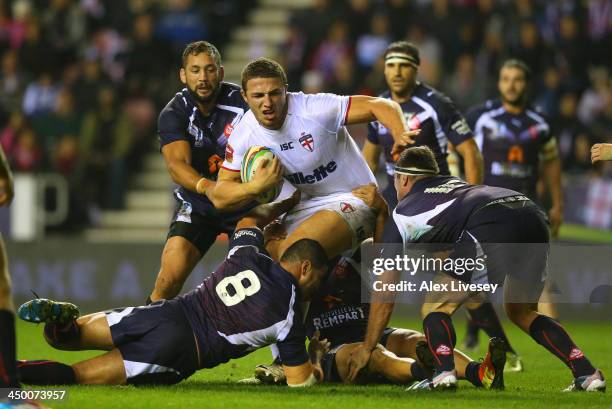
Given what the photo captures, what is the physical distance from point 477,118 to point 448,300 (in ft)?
13.4

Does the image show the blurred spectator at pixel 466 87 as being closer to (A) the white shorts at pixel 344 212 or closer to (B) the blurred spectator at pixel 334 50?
(B) the blurred spectator at pixel 334 50

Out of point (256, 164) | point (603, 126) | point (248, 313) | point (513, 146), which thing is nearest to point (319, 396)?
point (248, 313)

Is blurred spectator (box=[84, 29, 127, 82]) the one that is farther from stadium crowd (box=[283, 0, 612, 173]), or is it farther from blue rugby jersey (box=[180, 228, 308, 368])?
blue rugby jersey (box=[180, 228, 308, 368])

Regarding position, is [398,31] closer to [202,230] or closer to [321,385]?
[202,230]

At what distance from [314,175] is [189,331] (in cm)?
155

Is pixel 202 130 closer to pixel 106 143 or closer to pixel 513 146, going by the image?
pixel 513 146

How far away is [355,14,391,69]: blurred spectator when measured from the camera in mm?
16969

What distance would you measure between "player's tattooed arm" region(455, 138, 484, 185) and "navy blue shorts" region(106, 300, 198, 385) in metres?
3.37

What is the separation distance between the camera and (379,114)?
8.09 metres

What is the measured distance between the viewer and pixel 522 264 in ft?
24.6

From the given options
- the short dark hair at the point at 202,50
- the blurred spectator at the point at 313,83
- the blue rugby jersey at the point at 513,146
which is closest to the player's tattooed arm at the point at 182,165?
the short dark hair at the point at 202,50

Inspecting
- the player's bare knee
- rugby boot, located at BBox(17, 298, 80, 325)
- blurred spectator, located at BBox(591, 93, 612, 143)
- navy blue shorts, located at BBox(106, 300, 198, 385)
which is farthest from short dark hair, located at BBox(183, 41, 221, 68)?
blurred spectator, located at BBox(591, 93, 612, 143)

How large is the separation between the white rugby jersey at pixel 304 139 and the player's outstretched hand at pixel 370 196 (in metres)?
0.19

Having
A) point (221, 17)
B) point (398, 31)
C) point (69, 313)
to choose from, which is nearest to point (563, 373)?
point (69, 313)
